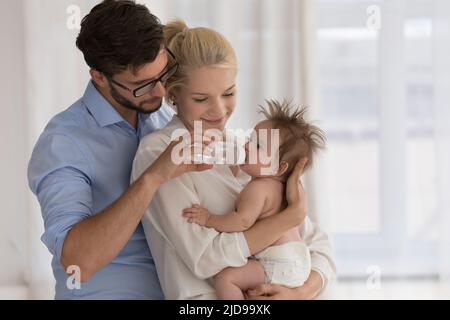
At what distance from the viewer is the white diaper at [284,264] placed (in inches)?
65.2

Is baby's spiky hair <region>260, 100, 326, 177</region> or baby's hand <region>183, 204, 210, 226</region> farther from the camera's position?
baby's spiky hair <region>260, 100, 326, 177</region>

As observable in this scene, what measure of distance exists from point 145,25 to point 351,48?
1.82 m

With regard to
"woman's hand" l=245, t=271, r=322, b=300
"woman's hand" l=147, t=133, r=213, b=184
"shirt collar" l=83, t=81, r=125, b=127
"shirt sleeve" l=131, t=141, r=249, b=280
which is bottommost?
"woman's hand" l=245, t=271, r=322, b=300

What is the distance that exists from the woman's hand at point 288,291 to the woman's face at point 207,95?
41 centimetres

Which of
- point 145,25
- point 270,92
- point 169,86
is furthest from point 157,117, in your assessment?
point 270,92

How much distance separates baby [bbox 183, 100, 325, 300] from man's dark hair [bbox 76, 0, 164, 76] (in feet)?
1.08

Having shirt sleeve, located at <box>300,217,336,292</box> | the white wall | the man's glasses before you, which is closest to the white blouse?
the man's glasses

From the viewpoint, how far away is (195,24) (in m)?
3.26

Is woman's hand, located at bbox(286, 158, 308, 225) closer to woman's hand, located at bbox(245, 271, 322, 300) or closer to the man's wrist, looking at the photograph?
woman's hand, located at bbox(245, 271, 322, 300)

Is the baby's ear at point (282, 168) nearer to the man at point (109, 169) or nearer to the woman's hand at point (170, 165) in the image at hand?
the man at point (109, 169)

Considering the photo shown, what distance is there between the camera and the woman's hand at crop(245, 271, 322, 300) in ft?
5.36

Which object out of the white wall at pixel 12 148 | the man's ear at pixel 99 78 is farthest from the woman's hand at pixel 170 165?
the white wall at pixel 12 148

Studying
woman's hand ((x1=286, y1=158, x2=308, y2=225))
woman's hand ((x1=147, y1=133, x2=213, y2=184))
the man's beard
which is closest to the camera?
woman's hand ((x1=147, y1=133, x2=213, y2=184))
